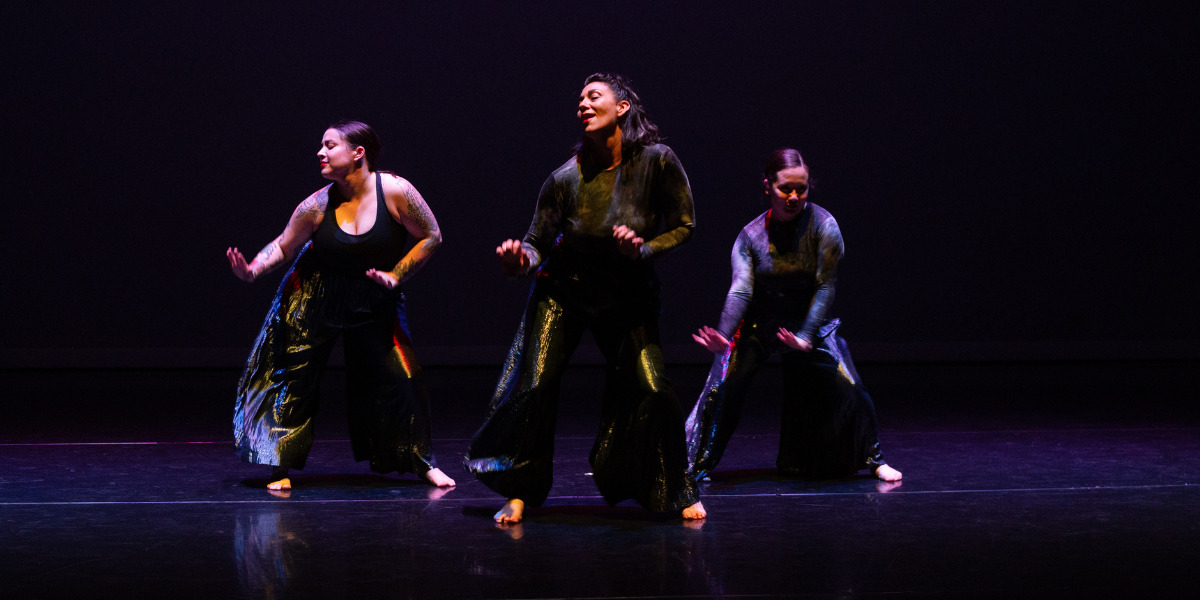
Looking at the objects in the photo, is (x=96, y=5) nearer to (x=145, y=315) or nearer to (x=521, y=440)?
(x=145, y=315)

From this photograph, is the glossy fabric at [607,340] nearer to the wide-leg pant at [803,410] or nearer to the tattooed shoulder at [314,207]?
the wide-leg pant at [803,410]

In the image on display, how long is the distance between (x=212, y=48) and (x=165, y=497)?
4.63 metres

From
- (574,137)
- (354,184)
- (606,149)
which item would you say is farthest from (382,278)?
(574,137)

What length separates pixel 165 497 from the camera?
360cm

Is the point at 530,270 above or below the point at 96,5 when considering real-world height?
below

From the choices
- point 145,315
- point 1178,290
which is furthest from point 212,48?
point 1178,290

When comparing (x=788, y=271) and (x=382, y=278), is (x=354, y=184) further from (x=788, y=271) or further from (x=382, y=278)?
(x=788, y=271)

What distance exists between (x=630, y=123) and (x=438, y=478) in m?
1.41

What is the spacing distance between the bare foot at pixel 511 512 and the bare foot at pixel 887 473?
53.1 inches

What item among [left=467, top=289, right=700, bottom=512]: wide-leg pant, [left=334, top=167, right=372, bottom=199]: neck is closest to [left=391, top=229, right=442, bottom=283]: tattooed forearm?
[left=334, top=167, right=372, bottom=199]: neck

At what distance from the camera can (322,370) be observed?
3.84 m

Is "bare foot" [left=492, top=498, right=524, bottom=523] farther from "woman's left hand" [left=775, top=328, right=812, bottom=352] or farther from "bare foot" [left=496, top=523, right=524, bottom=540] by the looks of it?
"woman's left hand" [left=775, top=328, right=812, bottom=352]

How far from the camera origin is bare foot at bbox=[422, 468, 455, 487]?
383 centimetres

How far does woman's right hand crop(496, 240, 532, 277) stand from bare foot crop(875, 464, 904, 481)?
62.8 inches
